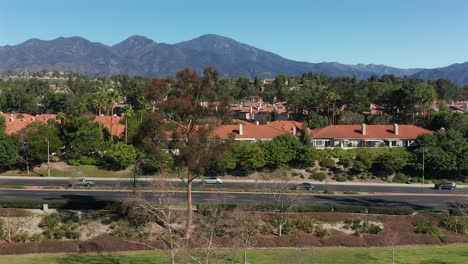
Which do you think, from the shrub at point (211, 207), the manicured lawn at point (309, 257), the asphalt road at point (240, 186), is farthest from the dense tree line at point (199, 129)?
the manicured lawn at point (309, 257)

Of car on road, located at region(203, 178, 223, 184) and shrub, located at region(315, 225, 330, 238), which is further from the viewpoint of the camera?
car on road, located at region(203, 178, 223, 184)

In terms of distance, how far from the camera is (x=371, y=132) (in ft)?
302

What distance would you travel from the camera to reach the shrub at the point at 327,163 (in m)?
79.7

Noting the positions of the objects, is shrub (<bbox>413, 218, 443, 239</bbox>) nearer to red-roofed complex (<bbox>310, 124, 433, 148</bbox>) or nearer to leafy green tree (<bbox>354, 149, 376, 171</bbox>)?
leafy green tree (<bbox>354, 149, 376, 171</bbox>)

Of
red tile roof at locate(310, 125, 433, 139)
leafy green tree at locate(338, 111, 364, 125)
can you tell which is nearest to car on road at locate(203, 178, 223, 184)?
red tile roof at locate(310, 125, 433, 139)

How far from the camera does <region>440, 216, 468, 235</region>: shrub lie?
157 feet

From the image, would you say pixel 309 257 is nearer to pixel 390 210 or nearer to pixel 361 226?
pixel 361 226

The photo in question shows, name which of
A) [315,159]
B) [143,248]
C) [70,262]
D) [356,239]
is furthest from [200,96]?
[315,159]

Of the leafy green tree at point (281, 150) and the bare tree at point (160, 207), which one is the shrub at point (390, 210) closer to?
the bare tree at point (160, 207)

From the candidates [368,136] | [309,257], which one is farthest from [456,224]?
[368,136]

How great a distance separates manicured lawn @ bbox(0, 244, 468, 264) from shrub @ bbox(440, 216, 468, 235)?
4.78m

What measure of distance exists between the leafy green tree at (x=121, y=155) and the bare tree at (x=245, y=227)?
3668cm

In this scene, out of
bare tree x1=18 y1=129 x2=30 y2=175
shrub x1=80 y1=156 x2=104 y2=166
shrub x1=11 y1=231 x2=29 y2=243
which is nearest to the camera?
→ shrub x1=11 y1=231 x2=29 y2=243

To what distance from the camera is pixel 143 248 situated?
42.6 m
